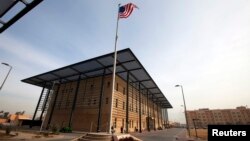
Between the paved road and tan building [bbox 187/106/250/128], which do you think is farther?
tan building [bbox 187/106/250/128]

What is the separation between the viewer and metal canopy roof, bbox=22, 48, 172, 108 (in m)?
25.0

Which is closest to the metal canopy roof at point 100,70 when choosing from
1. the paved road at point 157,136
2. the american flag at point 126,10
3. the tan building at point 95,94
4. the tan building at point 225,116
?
the tan building at point 95,94

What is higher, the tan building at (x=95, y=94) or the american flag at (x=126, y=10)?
the american flag at (x=126, y=10)

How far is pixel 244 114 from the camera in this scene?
11856 cm

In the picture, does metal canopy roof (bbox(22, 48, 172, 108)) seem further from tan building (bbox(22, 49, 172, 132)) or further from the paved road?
the paved road

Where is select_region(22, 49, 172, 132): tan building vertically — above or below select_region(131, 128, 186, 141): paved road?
above

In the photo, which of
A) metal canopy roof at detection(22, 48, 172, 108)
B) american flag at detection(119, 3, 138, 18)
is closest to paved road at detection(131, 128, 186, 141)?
metal canopy roof at detection(22, 48, 172, 108)

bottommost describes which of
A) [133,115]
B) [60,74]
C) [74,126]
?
[74,126]

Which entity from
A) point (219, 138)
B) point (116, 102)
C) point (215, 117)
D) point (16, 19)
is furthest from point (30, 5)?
point (215, 117)

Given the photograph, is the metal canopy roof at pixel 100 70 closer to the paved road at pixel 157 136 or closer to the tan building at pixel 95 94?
the tan building at pixel 95 94

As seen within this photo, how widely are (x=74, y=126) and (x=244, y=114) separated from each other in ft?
476

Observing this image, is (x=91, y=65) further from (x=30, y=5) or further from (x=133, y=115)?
(x=30, y=5)

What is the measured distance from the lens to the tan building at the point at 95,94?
86.8 feet

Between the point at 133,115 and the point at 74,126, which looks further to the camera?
the point at 133,115
